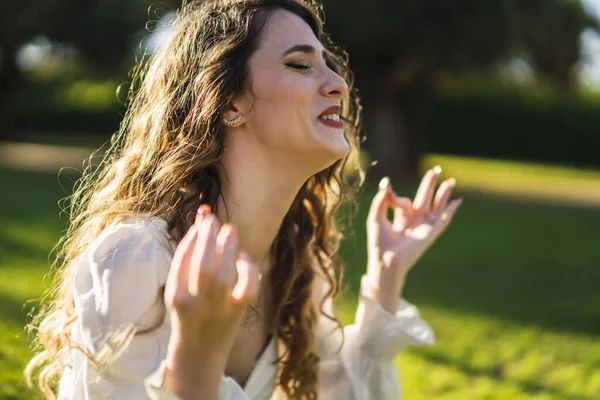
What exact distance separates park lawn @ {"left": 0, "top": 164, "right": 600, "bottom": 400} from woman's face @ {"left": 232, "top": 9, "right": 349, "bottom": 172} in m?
1.15

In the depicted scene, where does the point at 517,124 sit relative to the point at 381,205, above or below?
above

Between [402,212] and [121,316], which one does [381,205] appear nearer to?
[402,212]

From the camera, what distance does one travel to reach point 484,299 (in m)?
6.46

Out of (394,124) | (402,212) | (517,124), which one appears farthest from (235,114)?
(517,124)

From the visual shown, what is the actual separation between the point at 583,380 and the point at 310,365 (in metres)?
2.35

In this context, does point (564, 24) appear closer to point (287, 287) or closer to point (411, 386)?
point (411, 386)

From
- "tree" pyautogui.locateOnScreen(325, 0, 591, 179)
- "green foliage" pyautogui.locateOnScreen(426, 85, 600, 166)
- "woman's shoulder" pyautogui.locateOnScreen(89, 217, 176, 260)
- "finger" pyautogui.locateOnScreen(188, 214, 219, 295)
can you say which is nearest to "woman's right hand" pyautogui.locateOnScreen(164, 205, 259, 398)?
"finger" pyautogui.locateOnScreen(188, 214, 219, 295)

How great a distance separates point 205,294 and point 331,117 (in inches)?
38.1

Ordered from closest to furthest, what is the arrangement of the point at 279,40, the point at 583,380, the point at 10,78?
the point at 279,40, the point at 583,380, the point at 10,78

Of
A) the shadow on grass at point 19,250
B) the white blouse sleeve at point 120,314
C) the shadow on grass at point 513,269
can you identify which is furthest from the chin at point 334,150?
the shadow on grass at point 19,250

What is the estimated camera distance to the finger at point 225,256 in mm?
1386

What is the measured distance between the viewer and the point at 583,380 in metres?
4.40

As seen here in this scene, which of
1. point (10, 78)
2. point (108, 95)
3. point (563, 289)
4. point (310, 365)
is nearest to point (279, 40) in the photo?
point (310, 365)

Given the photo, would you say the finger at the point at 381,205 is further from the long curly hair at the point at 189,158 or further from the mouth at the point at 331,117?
the mouth at the point at 331,117
